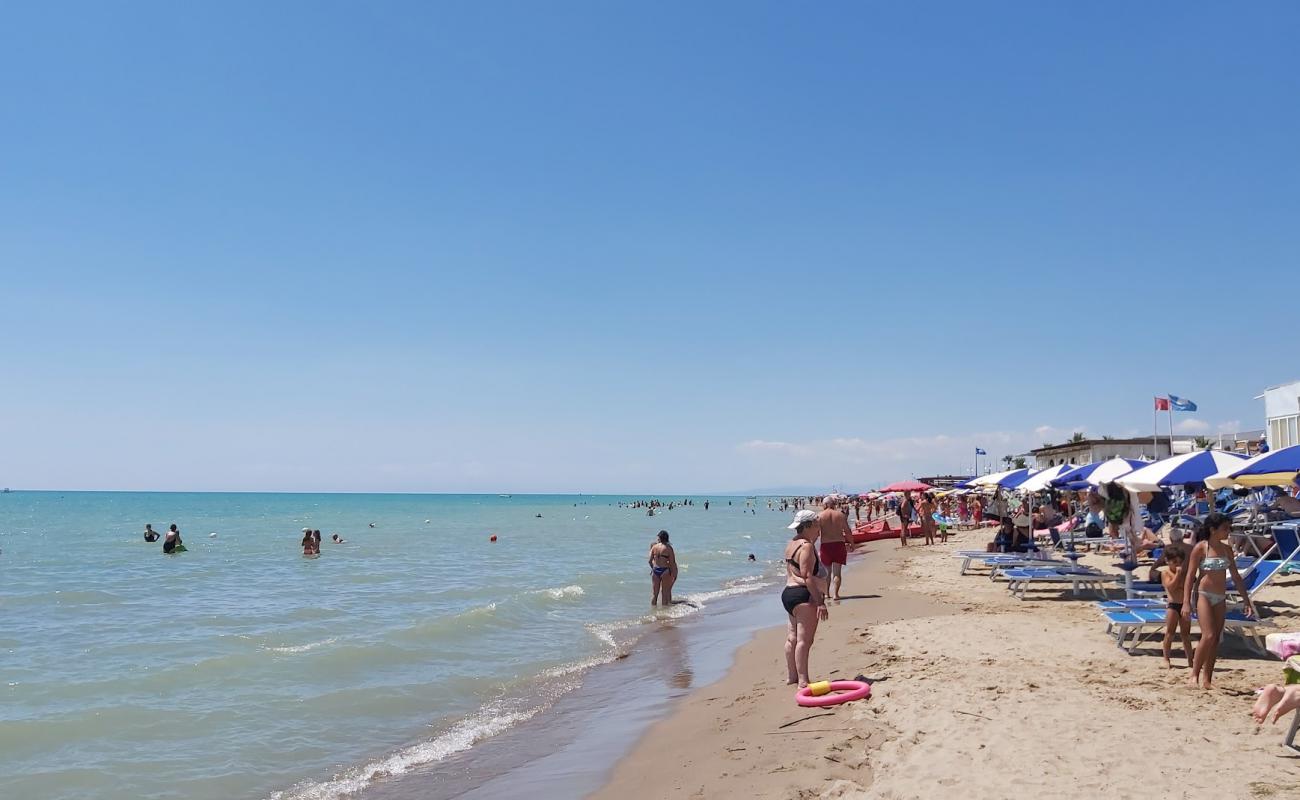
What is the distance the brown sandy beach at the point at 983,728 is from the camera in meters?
4.41

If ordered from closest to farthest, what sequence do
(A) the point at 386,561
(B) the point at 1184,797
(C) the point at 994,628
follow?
(B) the point at 1184,797, (C) the point at 994,628, (A) the point at 386,561

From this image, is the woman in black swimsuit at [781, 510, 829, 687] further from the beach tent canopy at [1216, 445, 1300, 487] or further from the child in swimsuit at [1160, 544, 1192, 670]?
the beach tent canopy at [1216, 445, 1300, 487]

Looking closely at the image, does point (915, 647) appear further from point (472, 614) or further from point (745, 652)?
point (472, 614)

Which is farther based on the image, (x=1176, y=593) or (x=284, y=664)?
(x=284, y=664)

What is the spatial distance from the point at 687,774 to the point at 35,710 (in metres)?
7.23

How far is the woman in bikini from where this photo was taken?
19.6 ft

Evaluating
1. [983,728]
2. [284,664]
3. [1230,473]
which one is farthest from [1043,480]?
[284,664]

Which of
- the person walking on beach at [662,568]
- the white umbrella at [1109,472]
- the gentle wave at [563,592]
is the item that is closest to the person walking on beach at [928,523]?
the white umbrella at [1109,472]

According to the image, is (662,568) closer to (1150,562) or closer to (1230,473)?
(1150,562)

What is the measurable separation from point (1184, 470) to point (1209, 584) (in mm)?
7525

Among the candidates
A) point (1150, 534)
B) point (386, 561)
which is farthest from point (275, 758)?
point (386, 561)

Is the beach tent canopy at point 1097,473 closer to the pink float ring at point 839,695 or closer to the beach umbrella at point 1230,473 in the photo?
the beach umbrella at point 1230,473

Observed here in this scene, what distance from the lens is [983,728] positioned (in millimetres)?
5285

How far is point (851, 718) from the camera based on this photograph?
596cm
